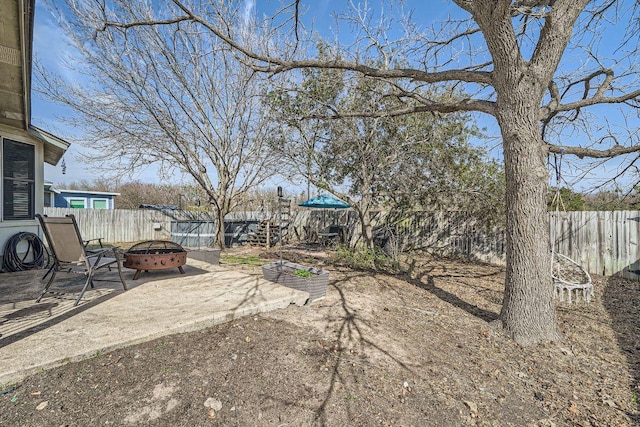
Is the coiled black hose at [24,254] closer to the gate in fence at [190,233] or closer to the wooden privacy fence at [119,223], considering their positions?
the gate in fence at [190,233]

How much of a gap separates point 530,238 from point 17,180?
27.1 feet

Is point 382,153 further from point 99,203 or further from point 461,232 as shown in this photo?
point 99,203

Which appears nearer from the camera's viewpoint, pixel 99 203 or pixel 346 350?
pixel 346 350

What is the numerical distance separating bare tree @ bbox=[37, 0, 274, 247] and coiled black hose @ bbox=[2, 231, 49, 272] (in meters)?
3.80

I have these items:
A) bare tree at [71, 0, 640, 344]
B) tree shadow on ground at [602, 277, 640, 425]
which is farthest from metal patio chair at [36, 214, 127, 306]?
tree shadow on ground at [602, 277, 640, 425]

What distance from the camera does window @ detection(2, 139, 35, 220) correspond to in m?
5.70

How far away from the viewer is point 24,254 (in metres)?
6.00

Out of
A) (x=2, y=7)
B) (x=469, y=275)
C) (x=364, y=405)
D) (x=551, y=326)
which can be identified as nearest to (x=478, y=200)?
(x=469, y=275)

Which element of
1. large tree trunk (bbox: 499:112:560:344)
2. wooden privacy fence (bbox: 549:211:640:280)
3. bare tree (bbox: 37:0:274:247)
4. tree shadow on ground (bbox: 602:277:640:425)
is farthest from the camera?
bare tree (bbox: 37:0:274:247)

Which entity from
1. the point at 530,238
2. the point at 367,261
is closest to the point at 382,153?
the point at 367,261

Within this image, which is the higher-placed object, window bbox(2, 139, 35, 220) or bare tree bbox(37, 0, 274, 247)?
bare tree bbox(37, 0, 274, 247)

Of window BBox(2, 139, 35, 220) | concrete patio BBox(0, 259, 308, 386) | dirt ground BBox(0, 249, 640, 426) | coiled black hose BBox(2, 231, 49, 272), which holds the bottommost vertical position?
dirt ground BBox(0, 249, 640, 426)

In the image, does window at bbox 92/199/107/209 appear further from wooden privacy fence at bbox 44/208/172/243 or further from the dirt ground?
the dirt ground

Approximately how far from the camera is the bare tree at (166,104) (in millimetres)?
7941
